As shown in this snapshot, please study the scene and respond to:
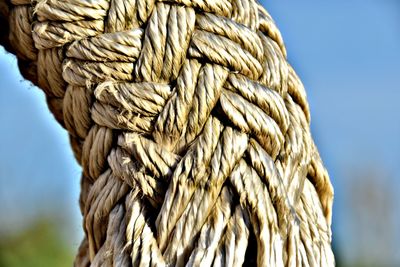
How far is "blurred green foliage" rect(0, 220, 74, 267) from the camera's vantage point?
4.83m

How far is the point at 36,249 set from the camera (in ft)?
16.8

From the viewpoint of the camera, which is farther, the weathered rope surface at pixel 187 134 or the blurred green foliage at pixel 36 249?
the blurred green foliage at pixel 36 249

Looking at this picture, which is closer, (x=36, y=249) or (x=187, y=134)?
(x=187, y=134)

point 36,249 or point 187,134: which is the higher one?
point 187,134

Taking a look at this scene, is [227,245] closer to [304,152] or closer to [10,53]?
[304,152]

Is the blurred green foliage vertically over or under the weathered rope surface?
under

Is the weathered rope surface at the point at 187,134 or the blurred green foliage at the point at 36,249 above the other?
the weathered rope surface at the point at 187,134

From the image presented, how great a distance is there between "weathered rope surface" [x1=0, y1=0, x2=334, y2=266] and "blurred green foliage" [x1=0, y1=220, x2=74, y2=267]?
395 centimetres

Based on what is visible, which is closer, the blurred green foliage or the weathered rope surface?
the weathered rope surface

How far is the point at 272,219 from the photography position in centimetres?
73

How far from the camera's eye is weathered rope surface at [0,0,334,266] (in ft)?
2.38

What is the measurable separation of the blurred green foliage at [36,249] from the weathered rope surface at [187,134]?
395cm

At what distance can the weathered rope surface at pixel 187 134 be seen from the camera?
726 millimetres

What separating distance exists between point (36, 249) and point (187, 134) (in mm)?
4532
